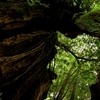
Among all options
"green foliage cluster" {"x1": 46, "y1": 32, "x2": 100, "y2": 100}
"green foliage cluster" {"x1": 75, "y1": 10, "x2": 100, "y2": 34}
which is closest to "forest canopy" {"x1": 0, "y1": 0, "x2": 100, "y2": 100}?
"green foliage cluster" {"x1": 75, "y1": 10, "x2": 100, "y2": 34}

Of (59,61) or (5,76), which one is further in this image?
(59,61)

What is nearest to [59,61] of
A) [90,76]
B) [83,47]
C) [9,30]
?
[83,47]

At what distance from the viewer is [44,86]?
9656 millimetres

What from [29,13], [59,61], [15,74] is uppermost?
[29,13]

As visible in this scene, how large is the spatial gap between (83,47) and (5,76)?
8505 millimetres

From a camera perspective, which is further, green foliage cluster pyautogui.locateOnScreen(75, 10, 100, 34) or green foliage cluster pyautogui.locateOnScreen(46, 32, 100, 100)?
green foliage cluster pyautogui.locateOnScreen(46, 32, 100, 100)

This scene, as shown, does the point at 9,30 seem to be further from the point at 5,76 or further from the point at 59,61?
the point at 59,61

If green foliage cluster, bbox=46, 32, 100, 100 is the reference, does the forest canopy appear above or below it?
above

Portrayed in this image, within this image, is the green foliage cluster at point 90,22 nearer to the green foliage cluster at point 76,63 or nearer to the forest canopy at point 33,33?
the forest canopy at point 33,33

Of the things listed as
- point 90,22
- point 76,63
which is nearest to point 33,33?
point 90,22

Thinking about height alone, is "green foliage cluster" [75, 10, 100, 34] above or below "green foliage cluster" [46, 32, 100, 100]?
above

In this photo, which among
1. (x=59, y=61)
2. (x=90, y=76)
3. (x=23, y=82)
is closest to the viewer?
(x=23, y=82)

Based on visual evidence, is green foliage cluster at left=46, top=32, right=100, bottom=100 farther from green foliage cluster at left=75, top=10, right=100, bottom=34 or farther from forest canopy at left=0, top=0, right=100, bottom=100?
green foliage cluster at left=75, top=10, right=100, bottom=34

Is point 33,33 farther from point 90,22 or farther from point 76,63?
point 76,63
